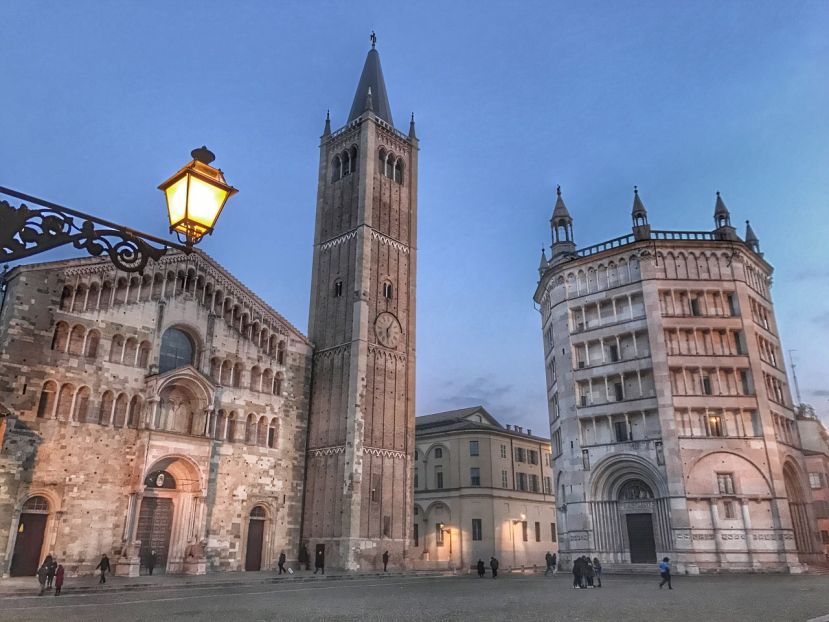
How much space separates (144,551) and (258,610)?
60.9 feet

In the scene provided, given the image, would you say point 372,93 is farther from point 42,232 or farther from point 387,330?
point 42,232

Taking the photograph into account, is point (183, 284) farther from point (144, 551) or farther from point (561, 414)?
point (561, 414)

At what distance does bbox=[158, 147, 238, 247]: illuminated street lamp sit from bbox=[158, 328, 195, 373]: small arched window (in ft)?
102

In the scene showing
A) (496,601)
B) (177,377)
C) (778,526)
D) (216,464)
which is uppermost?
(177,377)

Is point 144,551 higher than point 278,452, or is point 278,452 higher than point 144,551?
point 278,452

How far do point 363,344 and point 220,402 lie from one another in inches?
400

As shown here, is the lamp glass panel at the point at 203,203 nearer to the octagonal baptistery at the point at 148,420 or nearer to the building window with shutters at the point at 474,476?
the octagonal baptistery at the point at 148,420

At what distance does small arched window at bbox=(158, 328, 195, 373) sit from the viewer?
36.2 meters

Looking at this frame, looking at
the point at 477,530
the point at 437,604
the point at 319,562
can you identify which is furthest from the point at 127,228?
the point at 477,530

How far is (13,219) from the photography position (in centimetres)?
564

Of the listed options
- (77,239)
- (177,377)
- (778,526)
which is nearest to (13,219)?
(77,239)

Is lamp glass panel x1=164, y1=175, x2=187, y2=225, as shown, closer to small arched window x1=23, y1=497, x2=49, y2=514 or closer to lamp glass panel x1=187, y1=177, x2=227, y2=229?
lamp glass panel x1=187, y1=177, x2=227, y2=229

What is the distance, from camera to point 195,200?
6672 millimetres

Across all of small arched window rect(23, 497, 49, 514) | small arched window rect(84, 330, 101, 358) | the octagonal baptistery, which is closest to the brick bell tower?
the octagonal baptistery
